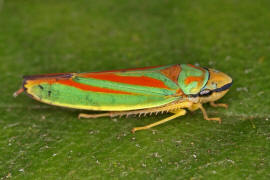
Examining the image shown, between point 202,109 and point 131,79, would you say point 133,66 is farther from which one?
point 202,109

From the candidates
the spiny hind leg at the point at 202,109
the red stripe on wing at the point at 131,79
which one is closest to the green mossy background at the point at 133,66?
the spiny hind leg at the point at 202,109

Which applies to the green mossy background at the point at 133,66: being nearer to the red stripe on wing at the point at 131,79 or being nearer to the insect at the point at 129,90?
the insect at the point at 129,90

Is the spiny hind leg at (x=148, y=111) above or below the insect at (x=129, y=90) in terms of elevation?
below

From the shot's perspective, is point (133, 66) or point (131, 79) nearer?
point (131, 79)

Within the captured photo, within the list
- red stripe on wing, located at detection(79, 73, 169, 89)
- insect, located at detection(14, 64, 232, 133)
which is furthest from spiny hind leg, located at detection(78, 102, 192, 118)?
red stripe on wing, located at detection(79, 73, 169, 89)

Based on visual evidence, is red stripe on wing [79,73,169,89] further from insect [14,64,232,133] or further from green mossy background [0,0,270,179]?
green mossy background [0,0,270,179]

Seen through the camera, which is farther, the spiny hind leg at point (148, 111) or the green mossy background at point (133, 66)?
the spiny hind leg at point (148, 111)

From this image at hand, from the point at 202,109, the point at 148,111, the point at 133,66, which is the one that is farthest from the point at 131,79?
the point at 202,109
